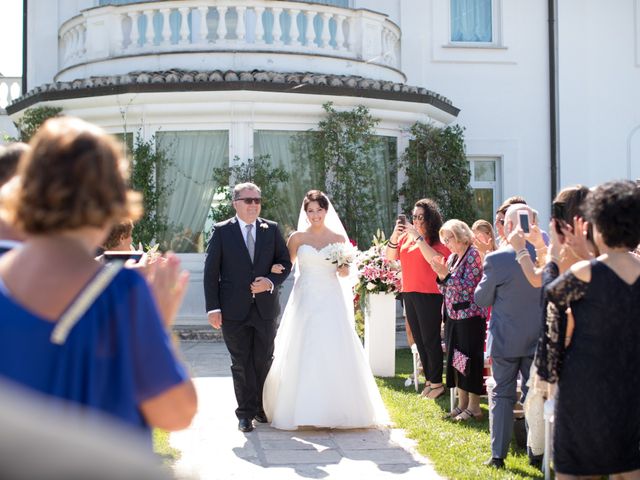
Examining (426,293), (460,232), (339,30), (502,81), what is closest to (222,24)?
(339,30)

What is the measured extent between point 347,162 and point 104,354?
11.5 metres

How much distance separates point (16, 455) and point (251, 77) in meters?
12.2

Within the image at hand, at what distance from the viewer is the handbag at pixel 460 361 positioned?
7.33 metres

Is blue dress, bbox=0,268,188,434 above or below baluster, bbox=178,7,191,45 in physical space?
below

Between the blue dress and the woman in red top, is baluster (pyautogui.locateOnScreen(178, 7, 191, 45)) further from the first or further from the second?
the blue dress

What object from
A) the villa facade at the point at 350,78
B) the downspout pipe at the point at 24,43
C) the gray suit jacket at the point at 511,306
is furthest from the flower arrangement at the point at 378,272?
the downspout pipe at the point at 24,43

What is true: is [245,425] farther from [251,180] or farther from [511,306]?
[251,180]

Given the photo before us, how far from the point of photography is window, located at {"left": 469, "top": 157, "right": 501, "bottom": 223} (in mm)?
16641

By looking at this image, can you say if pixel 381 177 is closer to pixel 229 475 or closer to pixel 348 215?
pixel 348 215

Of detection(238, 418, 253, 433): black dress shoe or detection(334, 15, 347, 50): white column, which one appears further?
detection(334, 15, 347, 50): white column

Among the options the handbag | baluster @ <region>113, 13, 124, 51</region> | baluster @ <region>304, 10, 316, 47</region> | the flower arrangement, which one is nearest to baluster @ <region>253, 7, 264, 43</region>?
baluster @ <region>304, 10, 316, 47</region>

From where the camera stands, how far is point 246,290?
761 cm

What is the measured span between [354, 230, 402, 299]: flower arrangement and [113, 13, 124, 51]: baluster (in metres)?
6.32

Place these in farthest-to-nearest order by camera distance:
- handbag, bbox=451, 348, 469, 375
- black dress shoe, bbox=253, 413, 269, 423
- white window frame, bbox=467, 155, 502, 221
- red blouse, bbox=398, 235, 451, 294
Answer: white window frame, bbox=467, 155, 502, 221 → red blouse, bbox=398, 235, 451, 294 → black dress shoe, bbox=253, 413, 269, 423 → handbag, bbox=451, 348, 469, 375
